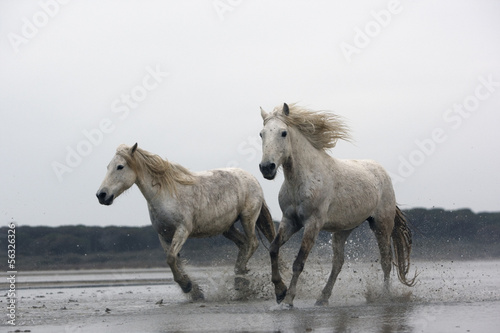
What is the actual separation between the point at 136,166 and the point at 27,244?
A: 38.1ft

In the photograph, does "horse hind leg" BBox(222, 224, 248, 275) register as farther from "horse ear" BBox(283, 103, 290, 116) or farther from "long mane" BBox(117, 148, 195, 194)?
Answer: "horse ear" BBox(283, 103, 290, 116)

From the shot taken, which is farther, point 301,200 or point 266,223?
point 266,223

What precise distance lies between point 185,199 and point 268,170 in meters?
3.30

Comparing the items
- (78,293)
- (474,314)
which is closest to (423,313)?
(474,314)

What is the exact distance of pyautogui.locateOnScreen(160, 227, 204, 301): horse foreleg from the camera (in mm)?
12820

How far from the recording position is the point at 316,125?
11672 mm

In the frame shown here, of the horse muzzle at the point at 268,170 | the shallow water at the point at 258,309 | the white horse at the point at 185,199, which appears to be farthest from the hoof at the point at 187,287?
the horse muzzle at the point at 268,170

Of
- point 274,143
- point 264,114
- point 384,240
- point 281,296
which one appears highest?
point 264,114

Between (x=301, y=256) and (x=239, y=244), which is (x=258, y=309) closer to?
(x=301, y=256)

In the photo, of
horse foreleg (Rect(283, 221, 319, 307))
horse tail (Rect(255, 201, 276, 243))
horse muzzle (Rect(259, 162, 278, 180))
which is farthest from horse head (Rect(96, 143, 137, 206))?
Answer: horse foreleg (Rect(283, 221, 319, 307))

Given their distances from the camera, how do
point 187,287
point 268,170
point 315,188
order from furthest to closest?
point 187,287 < point 315,188 < point 268,170

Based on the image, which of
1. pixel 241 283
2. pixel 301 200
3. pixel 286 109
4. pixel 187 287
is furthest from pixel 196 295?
pixel 286 109

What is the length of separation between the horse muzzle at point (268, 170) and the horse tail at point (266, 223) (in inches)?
191

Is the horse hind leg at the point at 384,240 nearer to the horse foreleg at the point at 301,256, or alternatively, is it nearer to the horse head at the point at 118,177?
the horse foreleg at the point at 301,256
